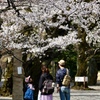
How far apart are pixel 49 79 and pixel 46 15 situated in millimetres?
2223

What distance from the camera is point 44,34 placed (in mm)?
11180

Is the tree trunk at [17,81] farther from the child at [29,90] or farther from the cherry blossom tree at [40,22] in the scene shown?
the child at [29,90]

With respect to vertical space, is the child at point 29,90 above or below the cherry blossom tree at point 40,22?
below

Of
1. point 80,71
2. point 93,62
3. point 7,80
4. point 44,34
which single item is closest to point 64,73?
point 44,34

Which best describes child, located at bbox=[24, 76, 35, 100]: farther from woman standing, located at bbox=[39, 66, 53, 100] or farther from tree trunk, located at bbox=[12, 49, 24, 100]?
tree trunk, located at bbox=[12, 49, 24, 100]

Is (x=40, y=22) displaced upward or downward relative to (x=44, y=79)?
upward

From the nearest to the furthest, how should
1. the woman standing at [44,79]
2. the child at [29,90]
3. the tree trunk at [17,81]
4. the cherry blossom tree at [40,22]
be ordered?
the tree trunk at [17,81]
the woman standing at [44,79]
the child at [29,90]
the cherry blossom tree at [40,22]

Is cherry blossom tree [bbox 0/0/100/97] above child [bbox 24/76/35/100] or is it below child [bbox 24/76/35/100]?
above

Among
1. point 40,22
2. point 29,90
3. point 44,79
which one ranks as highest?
point 40,22

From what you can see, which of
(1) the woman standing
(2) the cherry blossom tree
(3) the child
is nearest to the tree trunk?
(1) the woman standing

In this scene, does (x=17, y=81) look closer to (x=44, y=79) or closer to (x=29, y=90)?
(x=44, y=79)

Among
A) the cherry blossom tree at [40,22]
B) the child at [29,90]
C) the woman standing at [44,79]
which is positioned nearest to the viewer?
the woman standing at [44,79]

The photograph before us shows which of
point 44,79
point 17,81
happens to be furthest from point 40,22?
point 17,81

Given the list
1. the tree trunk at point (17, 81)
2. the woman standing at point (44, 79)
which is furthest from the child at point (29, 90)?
the tree trunk at point (17, 81)
